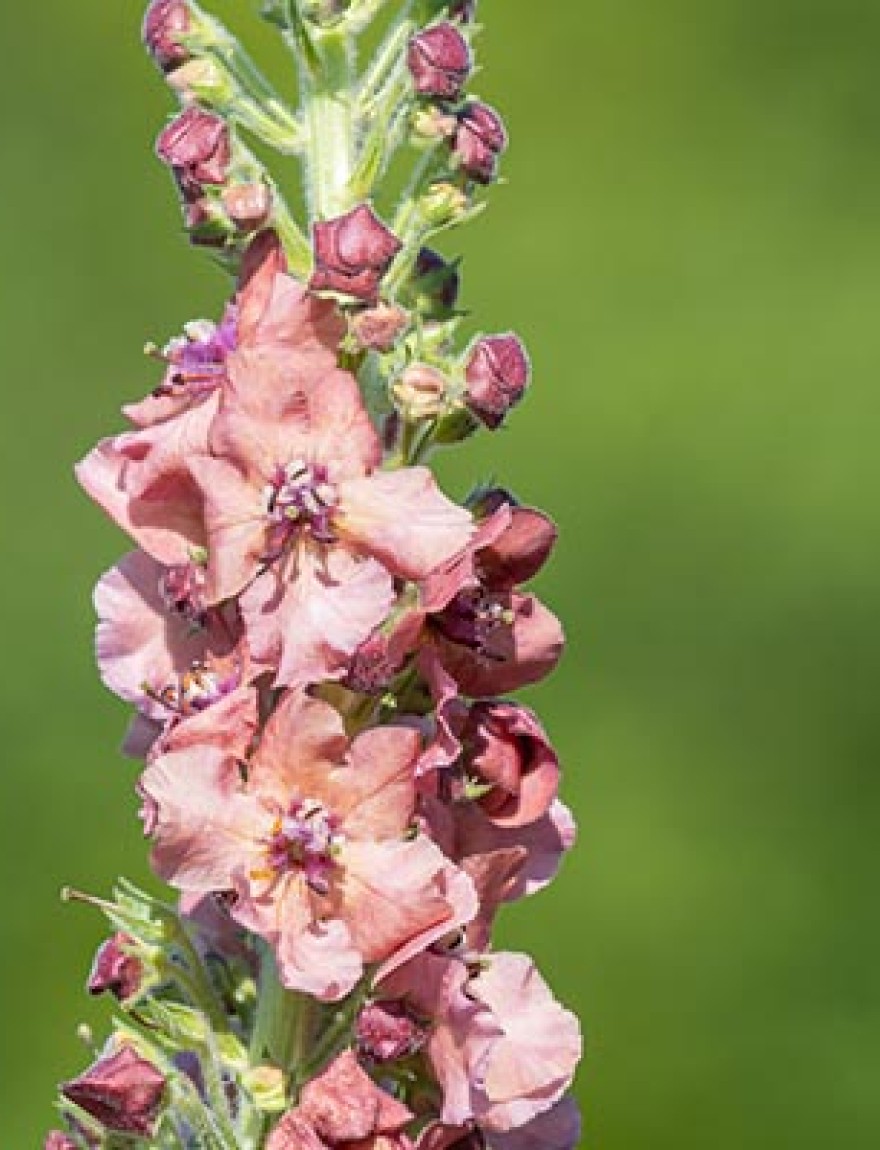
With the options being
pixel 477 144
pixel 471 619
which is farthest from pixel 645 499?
pixel 471 619

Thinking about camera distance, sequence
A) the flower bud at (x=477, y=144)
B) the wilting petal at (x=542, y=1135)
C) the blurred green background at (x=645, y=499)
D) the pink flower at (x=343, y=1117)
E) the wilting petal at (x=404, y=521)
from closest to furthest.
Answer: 1. the pink flower at (x=343, y=1117)
2. the wilting petal at (x=404, y=521)
3. the wilting petal at (x=542, y=1135)
4. the flower bud at (x=477, y=144)
5. the blurred green background at (x=645, y=499)

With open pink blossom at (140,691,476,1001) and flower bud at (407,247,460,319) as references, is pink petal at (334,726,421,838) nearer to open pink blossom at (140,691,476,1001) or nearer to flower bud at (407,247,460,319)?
open pink blossom at (140,691,476,1001)

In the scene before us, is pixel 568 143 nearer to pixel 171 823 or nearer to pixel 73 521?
pixel 73 521

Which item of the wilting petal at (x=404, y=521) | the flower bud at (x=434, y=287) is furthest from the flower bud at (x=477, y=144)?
the wilting petal at (x=404, y=521)

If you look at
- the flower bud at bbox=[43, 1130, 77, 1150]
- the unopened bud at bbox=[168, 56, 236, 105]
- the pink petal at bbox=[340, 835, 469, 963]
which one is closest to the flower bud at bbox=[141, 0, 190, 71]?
the unopened bud at bbox=[168, 56, 236, 105]

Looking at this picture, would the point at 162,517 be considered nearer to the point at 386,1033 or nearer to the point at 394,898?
the point at 394,898

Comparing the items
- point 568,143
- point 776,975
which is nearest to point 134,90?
point 568,143

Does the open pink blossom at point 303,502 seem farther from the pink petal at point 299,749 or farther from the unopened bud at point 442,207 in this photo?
the unopened bud at point 442,207
